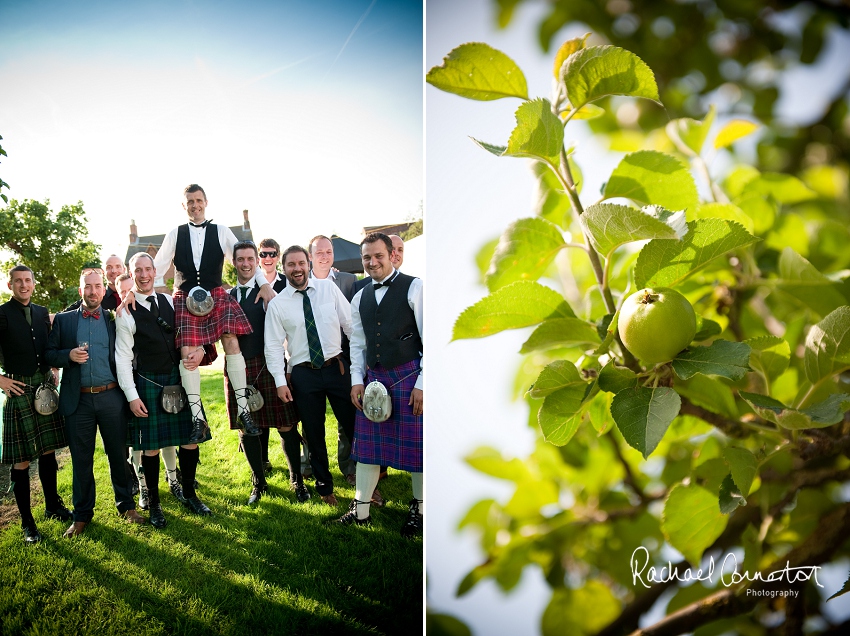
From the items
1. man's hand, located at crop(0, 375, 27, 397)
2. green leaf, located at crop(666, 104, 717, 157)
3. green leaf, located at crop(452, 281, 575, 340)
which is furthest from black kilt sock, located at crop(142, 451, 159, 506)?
green leaf, located at crop(666, 104, 717, 157)

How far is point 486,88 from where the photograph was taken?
1.84 feet

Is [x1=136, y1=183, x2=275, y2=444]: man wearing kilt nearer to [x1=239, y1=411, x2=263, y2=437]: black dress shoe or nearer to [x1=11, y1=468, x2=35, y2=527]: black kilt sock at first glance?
[x1=239, y1=411, x2=263, y2=437]: black dress shoe

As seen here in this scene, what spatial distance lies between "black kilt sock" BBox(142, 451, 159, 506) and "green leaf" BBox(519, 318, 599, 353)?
1.16 m

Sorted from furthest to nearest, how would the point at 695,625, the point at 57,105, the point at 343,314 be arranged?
the point at 343,314 < the point at 57,105 < the point at 695,625

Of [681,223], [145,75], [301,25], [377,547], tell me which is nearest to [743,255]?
[681,223]

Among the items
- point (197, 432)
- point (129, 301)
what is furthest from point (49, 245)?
point (197, 432)

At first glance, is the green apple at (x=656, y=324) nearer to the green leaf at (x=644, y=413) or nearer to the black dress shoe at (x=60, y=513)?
the green leaf at (x=644, y=413)

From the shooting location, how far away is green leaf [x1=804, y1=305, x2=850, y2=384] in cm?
53

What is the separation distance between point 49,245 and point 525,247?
118 cm

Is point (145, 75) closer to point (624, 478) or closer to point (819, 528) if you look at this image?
point (624, 478)

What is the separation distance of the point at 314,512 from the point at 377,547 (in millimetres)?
179

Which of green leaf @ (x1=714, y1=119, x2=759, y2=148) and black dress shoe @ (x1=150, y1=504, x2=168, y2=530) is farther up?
green leaf @ (x1=714, y1=119, x2=759, y2=148)

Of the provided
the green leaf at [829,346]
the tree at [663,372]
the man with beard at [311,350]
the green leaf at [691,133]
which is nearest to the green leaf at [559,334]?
the tree at [663,372]

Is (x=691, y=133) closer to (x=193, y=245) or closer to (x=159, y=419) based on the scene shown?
(x=193, y=245)
